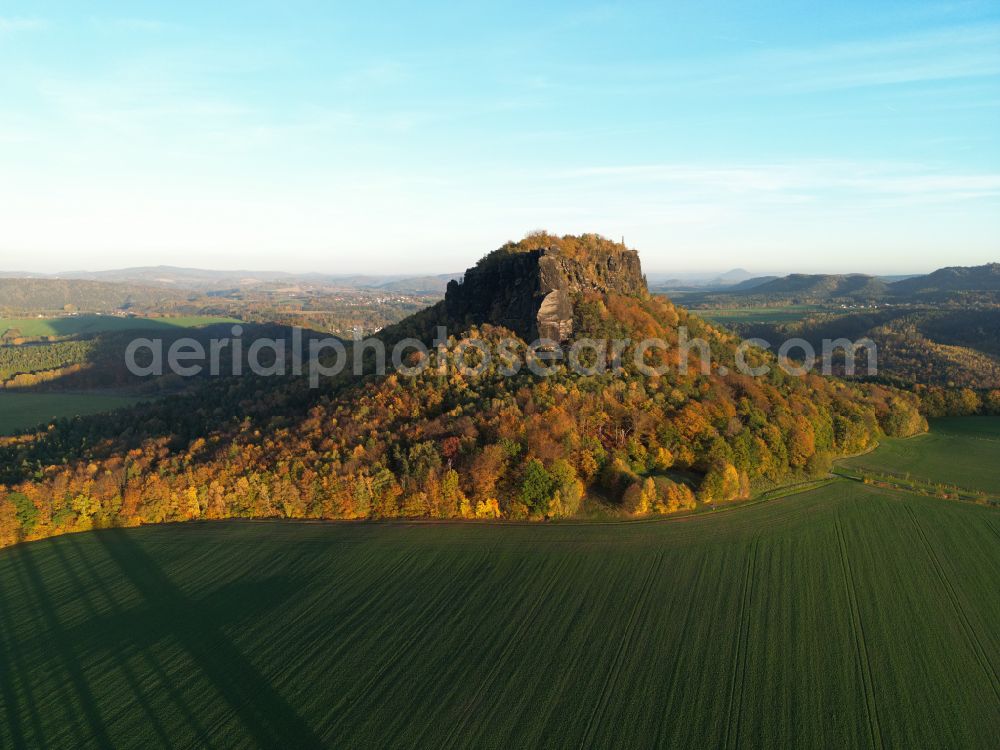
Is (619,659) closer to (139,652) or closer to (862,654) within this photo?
(862,654)

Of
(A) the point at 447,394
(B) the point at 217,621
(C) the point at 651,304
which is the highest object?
(C) the point at 651,304

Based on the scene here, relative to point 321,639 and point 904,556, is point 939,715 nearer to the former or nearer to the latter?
point 904,556

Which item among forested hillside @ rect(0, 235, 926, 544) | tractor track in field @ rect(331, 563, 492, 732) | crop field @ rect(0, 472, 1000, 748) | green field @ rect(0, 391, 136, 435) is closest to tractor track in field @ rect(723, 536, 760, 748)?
crop field @ rect(0, 472, 1000, 748)

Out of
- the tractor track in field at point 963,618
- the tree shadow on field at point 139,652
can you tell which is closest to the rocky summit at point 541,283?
the tractor track in field at point 963,618

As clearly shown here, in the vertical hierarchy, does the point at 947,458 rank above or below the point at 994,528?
above

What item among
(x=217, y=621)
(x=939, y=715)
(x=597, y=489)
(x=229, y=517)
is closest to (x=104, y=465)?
(x=229, y=517)

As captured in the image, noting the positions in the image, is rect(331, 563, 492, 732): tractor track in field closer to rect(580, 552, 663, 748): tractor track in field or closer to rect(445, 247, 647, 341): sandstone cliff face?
rect(580, 552, 663, 748): tractor track in field

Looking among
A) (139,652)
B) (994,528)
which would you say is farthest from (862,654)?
(139,652)
